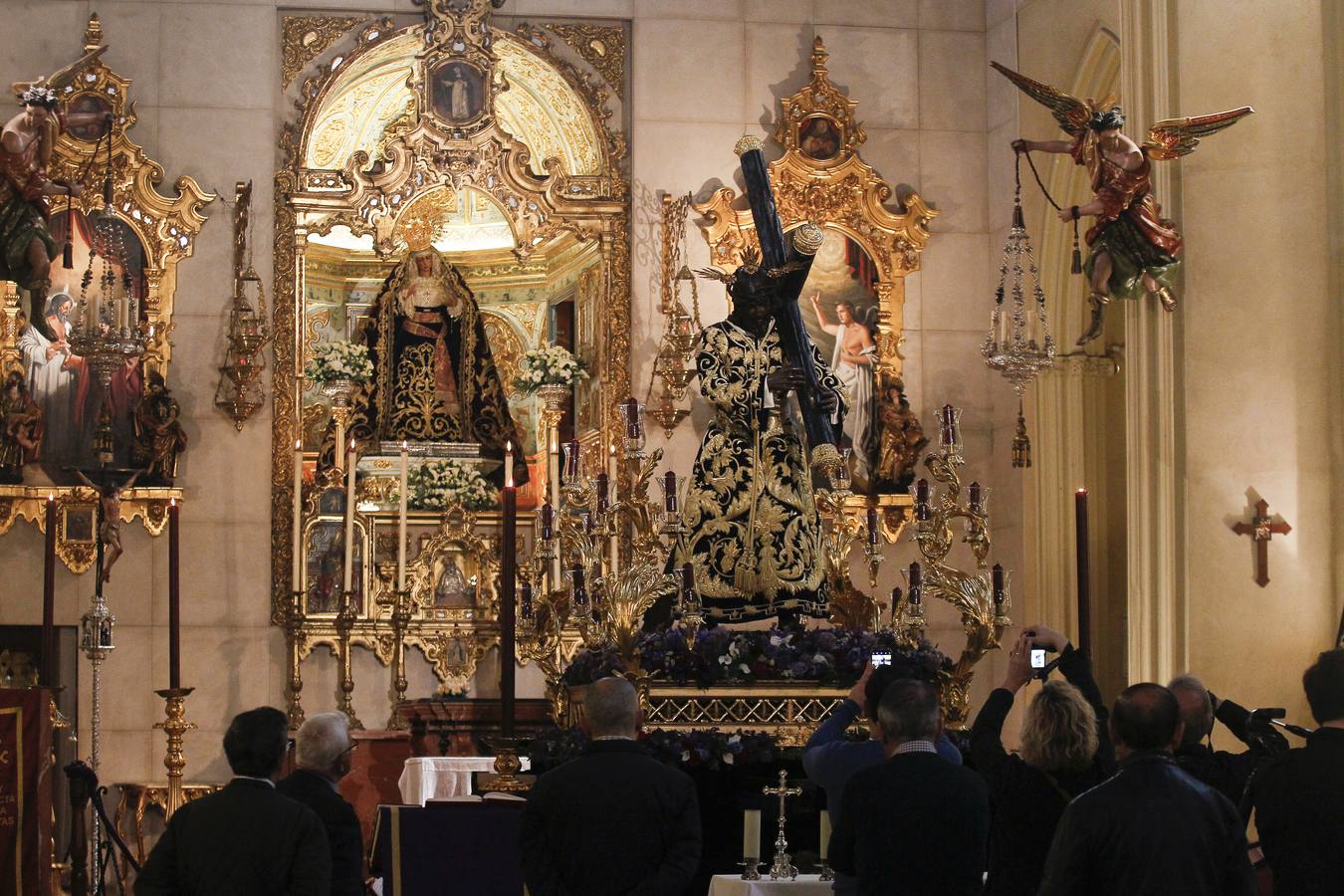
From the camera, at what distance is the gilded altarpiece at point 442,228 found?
14.5 m

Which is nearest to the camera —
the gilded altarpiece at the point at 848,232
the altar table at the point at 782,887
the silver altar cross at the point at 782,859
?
the altar table at the point at 782,887

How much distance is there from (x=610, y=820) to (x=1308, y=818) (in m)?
2.03

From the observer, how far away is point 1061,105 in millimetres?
11773

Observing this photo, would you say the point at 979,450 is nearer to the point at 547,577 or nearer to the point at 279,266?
the point at 547,577

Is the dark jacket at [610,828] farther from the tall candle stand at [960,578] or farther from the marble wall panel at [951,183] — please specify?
the marble wall panel at [951,183]

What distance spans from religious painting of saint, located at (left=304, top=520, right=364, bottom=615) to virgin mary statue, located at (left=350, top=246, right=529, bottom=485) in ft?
3.17

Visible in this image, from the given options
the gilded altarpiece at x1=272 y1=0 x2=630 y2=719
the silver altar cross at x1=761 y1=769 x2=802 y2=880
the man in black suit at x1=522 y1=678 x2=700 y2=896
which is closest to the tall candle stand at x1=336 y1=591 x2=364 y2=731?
the gilded altarpiece at x1=272 y1=0 x2=630 y2=719

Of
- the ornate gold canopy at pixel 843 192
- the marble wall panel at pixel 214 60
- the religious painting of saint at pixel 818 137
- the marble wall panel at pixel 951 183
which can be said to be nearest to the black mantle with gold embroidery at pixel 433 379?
the marble wall panel at pixel 214 60

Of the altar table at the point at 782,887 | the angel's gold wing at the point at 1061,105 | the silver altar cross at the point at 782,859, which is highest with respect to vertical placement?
the angel's gold wing at the point at 1061,105

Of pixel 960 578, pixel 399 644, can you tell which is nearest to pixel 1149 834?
pixel 960 578

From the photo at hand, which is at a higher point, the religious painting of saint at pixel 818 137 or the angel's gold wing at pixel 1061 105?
the religious painting of saint at pixel 818 137

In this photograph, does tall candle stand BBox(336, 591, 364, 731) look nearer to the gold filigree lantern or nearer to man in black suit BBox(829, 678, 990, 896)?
the gold filigree lantern

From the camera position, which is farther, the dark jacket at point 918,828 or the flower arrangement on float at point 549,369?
the flower arrangement on float at point 549,369

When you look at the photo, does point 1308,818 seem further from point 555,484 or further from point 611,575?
point 555,484
